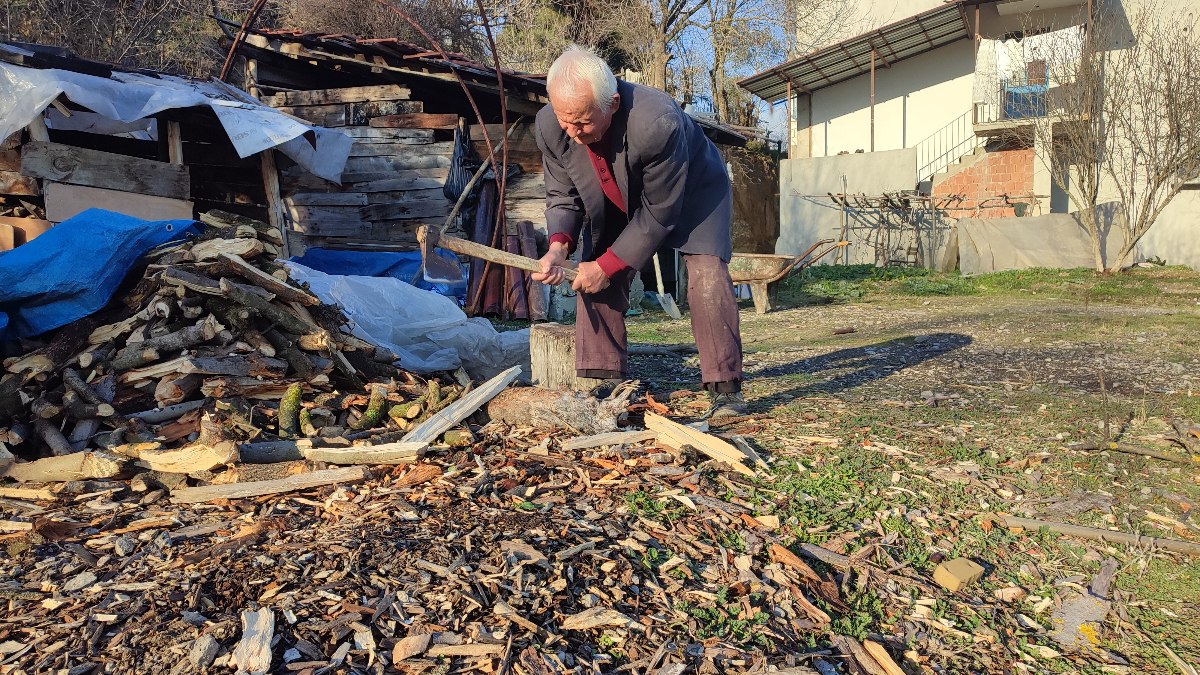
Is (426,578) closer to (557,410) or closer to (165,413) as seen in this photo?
(557,410)

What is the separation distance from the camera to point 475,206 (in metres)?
10.3

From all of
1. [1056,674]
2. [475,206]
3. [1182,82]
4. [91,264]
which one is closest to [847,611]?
[1056,674]

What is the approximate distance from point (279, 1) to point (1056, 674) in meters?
21.1

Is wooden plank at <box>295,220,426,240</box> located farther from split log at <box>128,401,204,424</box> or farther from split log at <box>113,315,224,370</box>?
split log at <box>128,401,204,424</box>

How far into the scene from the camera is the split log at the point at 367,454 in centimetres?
309

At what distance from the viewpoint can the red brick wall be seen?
19.7 meters

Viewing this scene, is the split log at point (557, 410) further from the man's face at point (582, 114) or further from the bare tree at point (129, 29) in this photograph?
the bare tree at point (129, 29)

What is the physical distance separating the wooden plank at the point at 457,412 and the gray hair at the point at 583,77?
1.37 metres

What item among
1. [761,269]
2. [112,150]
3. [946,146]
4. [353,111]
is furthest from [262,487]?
[946,146]

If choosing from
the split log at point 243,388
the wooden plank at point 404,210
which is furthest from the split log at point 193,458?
the wooden plank at point 404,210

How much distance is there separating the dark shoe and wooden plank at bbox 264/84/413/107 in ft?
24.8

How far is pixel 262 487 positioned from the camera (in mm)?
2867

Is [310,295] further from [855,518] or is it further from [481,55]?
[481,55]

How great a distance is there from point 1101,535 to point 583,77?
2557 mm
